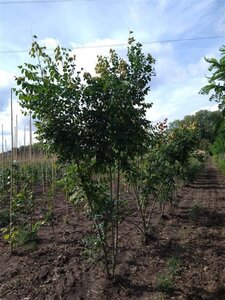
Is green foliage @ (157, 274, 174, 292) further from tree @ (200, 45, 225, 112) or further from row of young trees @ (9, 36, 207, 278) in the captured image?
tree @ (200, 45, 225, 112)

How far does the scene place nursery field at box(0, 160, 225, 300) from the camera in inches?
175

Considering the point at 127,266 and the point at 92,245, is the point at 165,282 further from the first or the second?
the point at 92,245

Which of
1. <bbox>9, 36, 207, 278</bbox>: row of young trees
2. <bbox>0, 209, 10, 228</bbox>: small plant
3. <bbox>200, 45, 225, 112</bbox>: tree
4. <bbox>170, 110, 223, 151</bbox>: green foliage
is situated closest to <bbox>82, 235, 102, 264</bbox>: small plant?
<bbox>9, 36, 207, 278</bbox>: row of young trees

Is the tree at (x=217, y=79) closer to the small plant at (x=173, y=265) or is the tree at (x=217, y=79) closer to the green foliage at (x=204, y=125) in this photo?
the green foliage at (x=204, y=125)

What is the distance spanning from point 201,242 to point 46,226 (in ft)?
10.5

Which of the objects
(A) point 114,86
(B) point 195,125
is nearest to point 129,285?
(A) point 114,86

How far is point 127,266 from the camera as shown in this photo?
5258mm

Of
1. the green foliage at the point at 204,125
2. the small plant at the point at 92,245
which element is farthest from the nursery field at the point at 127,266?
the green foliage at the point at 204,125

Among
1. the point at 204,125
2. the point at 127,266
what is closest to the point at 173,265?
the point at 127,266

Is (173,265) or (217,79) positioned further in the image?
(217,79)

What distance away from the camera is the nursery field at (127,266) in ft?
14.6

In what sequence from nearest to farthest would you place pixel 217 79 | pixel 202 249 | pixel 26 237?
pixel 202 249, pixel 26 237, pixel 217 79

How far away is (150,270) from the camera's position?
Result: 516cm

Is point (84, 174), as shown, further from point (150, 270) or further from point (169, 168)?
point (169, 168)
